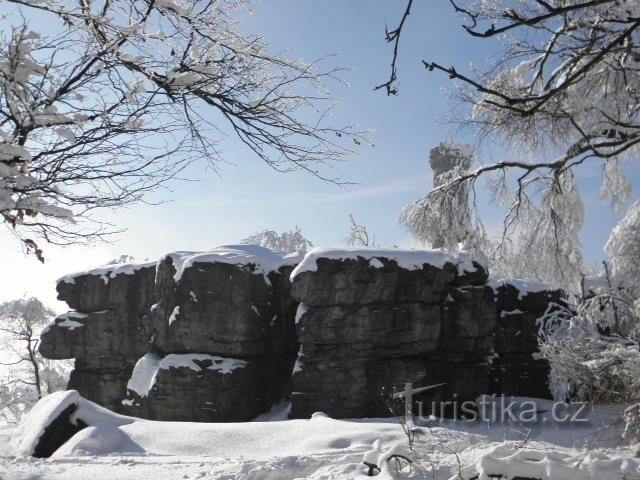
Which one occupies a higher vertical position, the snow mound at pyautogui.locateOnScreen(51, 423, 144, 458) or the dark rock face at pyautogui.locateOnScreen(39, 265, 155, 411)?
the dark rock face at pyautogui.locateOnScreen(39, 265, 155, 411)

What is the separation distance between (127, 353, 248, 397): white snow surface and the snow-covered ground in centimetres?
516

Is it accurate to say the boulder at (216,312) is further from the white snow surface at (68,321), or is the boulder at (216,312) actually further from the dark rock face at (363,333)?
the white snow surface at (68,321)

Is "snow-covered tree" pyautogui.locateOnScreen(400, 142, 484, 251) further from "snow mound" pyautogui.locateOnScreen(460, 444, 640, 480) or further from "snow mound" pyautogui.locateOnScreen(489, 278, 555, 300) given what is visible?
"snow mound" pyautogui.locateOnScreen(489, 278, 555, 300)

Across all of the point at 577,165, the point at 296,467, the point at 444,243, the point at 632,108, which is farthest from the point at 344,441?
the point at 632,108

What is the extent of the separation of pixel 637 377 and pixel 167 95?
5329 mm

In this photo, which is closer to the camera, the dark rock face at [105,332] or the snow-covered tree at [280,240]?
the dark rock face at [105,332]

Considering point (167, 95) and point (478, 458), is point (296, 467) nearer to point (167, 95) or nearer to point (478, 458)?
point (478, 458)

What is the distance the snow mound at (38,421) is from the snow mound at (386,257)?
6.49 m

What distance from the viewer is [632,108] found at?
688cm

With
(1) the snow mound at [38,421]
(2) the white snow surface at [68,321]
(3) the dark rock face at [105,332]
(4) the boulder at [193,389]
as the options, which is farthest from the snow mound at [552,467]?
(2) the white snow surface at [68,321]

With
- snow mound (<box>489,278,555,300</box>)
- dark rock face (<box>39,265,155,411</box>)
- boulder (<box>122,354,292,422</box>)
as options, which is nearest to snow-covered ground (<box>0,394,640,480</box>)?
boulder (<box>122,354,292,422</box>)

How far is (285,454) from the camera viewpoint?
6633mm

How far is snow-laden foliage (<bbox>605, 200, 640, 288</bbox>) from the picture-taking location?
1062 centimetres

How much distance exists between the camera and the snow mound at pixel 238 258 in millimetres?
14836
